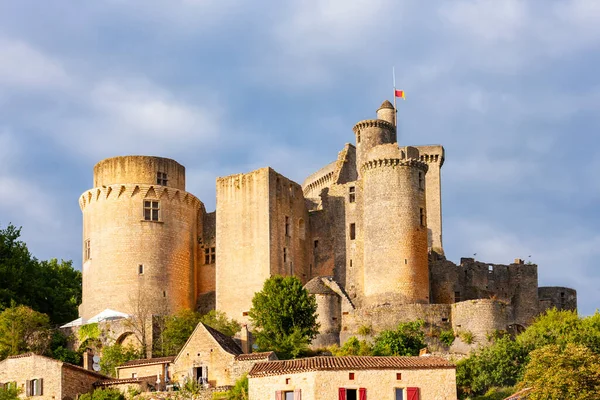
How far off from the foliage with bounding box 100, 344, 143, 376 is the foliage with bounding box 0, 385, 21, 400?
6.99m

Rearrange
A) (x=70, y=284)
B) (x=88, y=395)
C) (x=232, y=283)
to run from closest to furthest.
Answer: (x=88, y=395), (x=232, y=283), (x=70, y=284)

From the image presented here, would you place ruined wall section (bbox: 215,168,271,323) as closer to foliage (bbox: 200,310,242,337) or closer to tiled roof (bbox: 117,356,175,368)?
foliage (bbox: 200,310,242,337)

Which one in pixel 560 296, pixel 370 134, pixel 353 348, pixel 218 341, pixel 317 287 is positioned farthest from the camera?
pixel 370 134

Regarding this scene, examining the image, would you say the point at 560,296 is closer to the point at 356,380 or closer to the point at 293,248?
the point at 293,248

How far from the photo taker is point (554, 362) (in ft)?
176

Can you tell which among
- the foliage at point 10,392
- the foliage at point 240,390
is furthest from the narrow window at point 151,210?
the foliage at point 240,390

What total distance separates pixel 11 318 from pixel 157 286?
9045mm

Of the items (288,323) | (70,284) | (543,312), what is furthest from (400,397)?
(70,284)

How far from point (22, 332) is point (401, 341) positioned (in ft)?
66.5

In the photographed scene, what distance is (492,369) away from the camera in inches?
2462

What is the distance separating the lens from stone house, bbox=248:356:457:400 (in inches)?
2165

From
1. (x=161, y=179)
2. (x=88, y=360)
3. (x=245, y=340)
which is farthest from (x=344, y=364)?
(x=161, y=179)

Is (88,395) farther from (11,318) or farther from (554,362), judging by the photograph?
(554,362)

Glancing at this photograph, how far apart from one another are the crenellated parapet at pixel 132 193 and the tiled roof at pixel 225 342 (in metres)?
14.0
